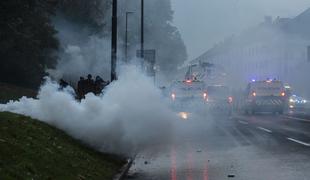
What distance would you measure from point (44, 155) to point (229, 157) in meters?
5.79

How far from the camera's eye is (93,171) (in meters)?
10.8

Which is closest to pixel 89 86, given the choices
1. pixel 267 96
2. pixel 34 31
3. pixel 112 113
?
pixel 112 113

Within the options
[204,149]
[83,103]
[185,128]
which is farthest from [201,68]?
[83,103]

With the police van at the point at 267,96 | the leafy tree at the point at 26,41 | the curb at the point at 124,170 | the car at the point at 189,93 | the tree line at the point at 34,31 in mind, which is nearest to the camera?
the curb at the point at 124,170

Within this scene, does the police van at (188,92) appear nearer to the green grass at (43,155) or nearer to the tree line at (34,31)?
the tree line at (34,31)

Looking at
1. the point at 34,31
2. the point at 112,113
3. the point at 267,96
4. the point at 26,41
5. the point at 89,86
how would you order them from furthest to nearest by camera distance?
the point at 267,96 < the point at 34,31 < the point at 26,41 < the point at 89,86 < the point at 112,113

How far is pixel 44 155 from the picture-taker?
995cm

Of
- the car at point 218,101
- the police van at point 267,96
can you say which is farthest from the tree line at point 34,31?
the police van at point 267,96

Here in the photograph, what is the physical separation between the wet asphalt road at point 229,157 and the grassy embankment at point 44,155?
2.85 feet

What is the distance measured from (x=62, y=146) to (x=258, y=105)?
26276mm

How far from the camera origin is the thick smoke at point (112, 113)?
522 inches

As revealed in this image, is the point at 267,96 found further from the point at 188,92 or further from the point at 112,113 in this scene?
the point at 112,113

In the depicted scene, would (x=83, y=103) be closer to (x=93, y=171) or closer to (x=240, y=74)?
(x=93, y=171)

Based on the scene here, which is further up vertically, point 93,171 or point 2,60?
point 2,60
